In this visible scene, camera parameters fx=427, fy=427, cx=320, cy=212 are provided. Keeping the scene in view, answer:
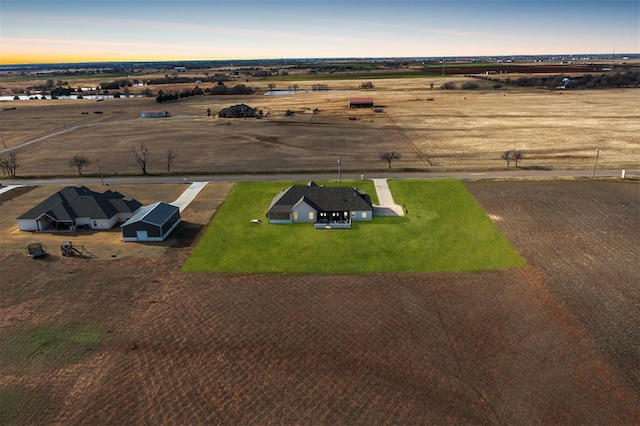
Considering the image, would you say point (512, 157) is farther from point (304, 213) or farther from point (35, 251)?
point (35, 251)

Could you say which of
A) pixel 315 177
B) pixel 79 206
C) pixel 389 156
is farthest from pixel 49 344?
pixel 389 156

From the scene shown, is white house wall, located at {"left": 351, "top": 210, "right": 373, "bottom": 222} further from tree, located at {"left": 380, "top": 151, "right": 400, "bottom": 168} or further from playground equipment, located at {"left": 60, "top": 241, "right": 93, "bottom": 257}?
playground equipment, located at {"left": 60, "top": 241, "right": 93, "bottom": 257}

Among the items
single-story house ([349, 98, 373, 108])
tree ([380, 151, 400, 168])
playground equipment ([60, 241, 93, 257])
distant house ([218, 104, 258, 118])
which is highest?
single-story house ([349, 98, 373, 108])

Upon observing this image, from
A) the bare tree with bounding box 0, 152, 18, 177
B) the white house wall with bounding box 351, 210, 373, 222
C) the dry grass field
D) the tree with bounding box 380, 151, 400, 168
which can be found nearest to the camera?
the white house wall with bounding box 351, 210, 373, 222

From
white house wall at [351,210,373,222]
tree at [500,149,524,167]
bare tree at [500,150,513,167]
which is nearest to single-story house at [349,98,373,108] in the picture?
bare tree at [500,150,513,167]

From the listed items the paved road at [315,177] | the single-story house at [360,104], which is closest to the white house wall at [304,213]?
the paved road at [315,177]

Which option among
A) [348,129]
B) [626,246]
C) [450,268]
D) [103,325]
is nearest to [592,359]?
[450,268]
